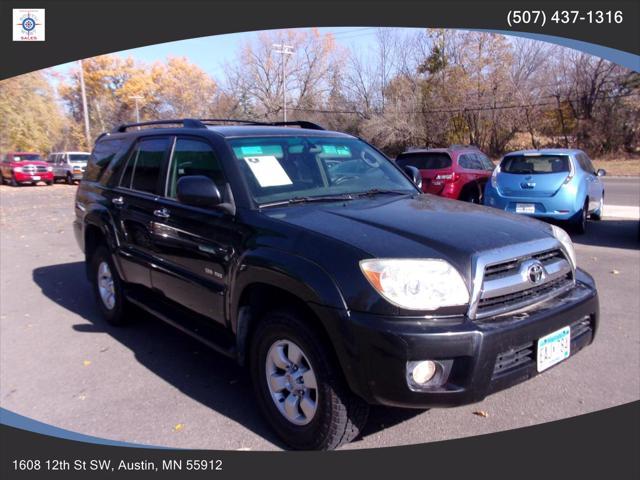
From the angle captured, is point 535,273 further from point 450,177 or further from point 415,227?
point 450,177

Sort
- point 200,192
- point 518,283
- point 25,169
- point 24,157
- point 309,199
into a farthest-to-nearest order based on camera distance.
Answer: point 24,157
point 25,169
point 309,199
point 200,192
point 518,283

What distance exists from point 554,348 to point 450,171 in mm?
8772

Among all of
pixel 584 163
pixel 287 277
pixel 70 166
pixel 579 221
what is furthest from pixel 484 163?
pixel 70 166

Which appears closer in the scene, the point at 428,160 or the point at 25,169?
the point at 428,160

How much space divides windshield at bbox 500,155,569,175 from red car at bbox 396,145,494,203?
1.30 meters

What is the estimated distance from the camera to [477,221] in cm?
324

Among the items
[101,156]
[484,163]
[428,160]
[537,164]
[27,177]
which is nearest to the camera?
[101,156]

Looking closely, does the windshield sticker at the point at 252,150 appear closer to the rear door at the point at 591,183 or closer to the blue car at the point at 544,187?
the blue car at the point at 544,187

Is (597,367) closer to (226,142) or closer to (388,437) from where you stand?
(388,437)

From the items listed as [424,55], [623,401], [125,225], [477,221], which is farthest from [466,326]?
[424,55]

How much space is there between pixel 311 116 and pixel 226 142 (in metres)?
Answer: 43.3

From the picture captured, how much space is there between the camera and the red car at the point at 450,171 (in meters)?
11.3

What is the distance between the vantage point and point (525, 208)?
9.55 meters

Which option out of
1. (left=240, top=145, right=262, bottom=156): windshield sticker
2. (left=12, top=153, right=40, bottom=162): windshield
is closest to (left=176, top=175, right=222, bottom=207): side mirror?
(left=240, top=145, right=262, bottom=156): windshield sticker
